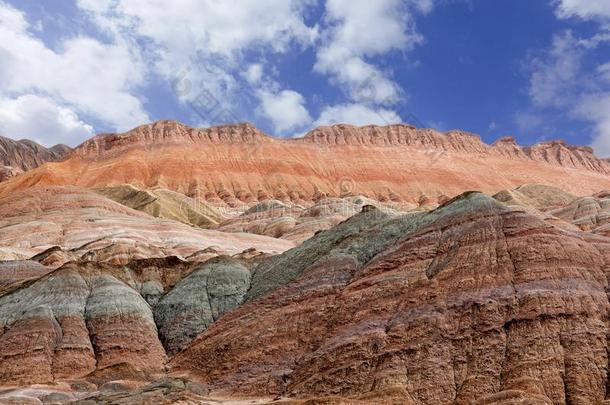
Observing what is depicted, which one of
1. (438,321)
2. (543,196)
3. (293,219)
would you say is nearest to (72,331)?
(438,321)

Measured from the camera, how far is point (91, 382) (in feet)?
121

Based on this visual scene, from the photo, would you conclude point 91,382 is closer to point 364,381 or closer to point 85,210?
point 364,381

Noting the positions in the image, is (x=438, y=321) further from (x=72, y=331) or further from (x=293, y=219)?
(x=293, y=219)

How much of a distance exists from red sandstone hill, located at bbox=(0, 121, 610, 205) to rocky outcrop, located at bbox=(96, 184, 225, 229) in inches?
804

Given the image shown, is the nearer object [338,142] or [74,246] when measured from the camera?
[74,246]

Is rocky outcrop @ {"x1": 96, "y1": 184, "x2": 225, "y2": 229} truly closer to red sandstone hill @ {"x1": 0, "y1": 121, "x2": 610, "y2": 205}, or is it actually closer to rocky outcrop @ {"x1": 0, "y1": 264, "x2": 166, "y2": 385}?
red sandstone hill @ {"x1": 0, "y1": 121, "x2": 610, "y2": 205}

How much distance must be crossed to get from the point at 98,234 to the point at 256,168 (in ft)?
311

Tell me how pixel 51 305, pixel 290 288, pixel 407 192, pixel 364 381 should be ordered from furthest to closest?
pixel 407 192 < pixel 51 305 < pixel 290 288 < pixel 364 381

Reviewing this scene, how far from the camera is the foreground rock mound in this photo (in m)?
27.7

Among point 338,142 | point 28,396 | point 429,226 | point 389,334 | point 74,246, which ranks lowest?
point 28,396

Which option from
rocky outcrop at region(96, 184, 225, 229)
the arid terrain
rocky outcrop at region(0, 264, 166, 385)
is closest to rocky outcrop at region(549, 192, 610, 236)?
the arid terrain

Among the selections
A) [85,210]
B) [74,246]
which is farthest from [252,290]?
[85,210]

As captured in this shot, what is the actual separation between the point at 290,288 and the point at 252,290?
550 centimetres

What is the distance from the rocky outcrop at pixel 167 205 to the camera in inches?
4985
